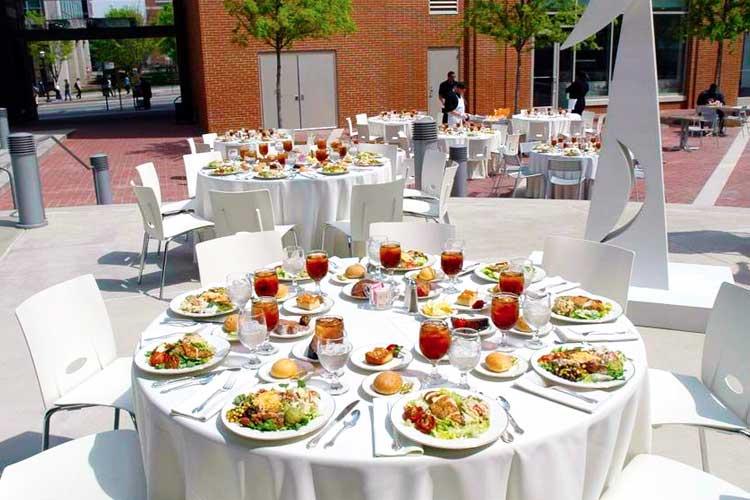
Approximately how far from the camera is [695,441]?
3.79m

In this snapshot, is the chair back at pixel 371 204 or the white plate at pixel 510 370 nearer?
the white plate at pixel 510 370

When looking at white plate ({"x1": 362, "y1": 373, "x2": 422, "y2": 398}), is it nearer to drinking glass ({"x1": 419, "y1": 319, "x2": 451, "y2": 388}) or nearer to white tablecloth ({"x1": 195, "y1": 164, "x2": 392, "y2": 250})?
drinking glass ({"x1": 419, "y1": 319, "x2": 451, "y2": 388})

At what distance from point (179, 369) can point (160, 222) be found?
3976 mm

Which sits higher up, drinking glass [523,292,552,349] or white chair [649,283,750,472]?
drinking glass [523,292,552,349]

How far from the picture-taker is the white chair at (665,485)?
251cm

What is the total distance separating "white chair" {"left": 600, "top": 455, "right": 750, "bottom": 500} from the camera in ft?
8.23

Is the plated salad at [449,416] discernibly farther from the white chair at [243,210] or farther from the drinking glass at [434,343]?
the white chair at [243,210]

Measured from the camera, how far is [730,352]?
→ 307 cm

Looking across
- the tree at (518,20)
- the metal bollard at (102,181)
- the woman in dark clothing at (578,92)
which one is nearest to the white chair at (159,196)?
the metal bollard at (102,181)

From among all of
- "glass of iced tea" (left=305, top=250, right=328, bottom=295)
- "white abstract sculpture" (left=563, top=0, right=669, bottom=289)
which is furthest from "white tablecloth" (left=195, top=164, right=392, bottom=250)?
"glass of iced tea" (left=305, top=250, right=328, bottom=295)

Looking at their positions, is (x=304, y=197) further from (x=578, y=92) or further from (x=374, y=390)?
(x=578, y=92)

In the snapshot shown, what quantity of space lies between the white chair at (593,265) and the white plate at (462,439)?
6.19ft

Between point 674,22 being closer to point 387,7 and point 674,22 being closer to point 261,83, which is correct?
point 387,7

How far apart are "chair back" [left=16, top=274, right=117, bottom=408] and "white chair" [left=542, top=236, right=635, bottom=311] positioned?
8.14ft
